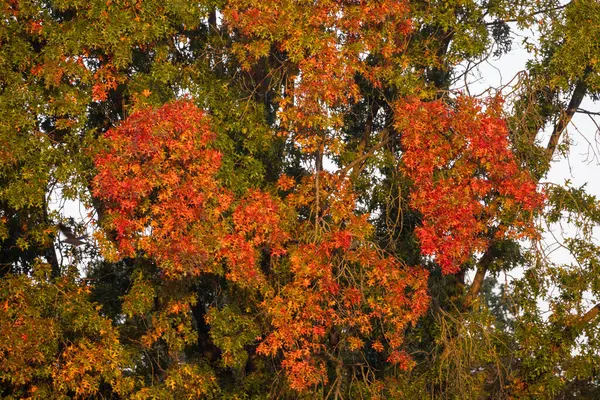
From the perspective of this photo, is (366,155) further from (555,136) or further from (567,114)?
(567,114)

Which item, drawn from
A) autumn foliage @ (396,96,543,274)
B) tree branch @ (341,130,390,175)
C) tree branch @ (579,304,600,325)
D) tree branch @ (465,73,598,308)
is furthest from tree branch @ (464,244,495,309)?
tree branch @ (341,130,390,175)

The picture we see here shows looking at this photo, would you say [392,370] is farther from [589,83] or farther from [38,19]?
[38,19]

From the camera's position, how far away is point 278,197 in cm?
1614

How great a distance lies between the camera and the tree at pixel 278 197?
14.6 meters

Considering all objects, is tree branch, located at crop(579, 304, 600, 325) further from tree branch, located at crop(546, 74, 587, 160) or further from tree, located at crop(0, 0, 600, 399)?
tree branch, located at crop(546, 74, 587, 160)

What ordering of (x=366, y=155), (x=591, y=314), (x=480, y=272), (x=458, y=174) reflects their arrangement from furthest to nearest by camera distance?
1. (x=480, y=272)
2. (x=591, y=314)
3. (x=366, y=155)
4. (x=458, y=174)

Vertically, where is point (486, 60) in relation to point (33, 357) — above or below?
above

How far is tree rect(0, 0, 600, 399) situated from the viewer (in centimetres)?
1464

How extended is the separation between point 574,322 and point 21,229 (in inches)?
330

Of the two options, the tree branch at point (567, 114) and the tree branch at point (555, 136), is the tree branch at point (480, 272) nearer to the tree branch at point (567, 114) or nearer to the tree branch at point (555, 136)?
the tree branch at point (555, 136)

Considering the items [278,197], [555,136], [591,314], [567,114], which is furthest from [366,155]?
[591,314]

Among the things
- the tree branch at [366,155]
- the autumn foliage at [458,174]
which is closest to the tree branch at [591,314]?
the autumn foliage at [458,174]

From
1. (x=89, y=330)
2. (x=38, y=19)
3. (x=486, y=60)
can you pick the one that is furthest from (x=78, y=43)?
(x=486, y=60)

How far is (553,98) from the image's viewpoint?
17.7m
